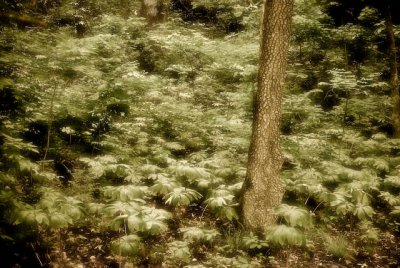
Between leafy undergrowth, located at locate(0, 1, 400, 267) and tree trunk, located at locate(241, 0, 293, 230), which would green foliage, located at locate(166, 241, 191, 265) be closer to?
leafy undergrowth, located at locate(0, 1, 400, 267)

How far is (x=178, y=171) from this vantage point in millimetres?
5457

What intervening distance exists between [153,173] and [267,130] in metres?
2.40

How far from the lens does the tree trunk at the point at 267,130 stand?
552 cm

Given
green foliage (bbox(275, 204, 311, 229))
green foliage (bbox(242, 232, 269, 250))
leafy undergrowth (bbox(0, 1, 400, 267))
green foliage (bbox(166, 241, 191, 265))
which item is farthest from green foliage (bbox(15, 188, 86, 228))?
green foliage (bbox(275, 204, 311, 229))

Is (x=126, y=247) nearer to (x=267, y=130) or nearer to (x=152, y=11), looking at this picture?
(x=267, y=130)

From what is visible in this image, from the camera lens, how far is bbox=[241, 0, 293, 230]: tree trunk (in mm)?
5520

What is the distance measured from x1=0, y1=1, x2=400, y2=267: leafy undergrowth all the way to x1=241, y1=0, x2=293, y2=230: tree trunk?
401mm

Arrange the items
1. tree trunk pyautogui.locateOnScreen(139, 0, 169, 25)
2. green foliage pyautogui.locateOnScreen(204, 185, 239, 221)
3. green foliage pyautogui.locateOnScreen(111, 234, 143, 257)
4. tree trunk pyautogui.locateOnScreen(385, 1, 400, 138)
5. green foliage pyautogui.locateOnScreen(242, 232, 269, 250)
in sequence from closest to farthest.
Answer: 1. green foliage pyautogui.locateOnScreen(111, 234, 143, 257)
2. green foliage pyautogui.locateOnScreen(242, 232, 269, 250)
3. green foliage pyautogui.locateOnScreen(204, 185, 239, 221)
4. tree trunk pyautogui.locateOnScreen(385, 1, 400, 138)
5. tree trunk pyautogui.locateOnScreen(139, 0, 169, 25)

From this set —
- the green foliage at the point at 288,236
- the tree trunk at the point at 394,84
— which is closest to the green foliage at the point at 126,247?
the green foliage at the point at 288,236

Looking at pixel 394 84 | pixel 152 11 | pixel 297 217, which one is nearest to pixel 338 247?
pixel 297 217

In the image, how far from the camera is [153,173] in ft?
20.5

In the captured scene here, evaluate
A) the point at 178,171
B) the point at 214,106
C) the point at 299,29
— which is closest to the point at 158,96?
the point at 214,106

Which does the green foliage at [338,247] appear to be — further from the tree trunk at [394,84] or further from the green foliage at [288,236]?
the tree trunk at [394,84]

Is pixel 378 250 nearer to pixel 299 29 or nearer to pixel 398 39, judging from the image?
pixel 299 29
